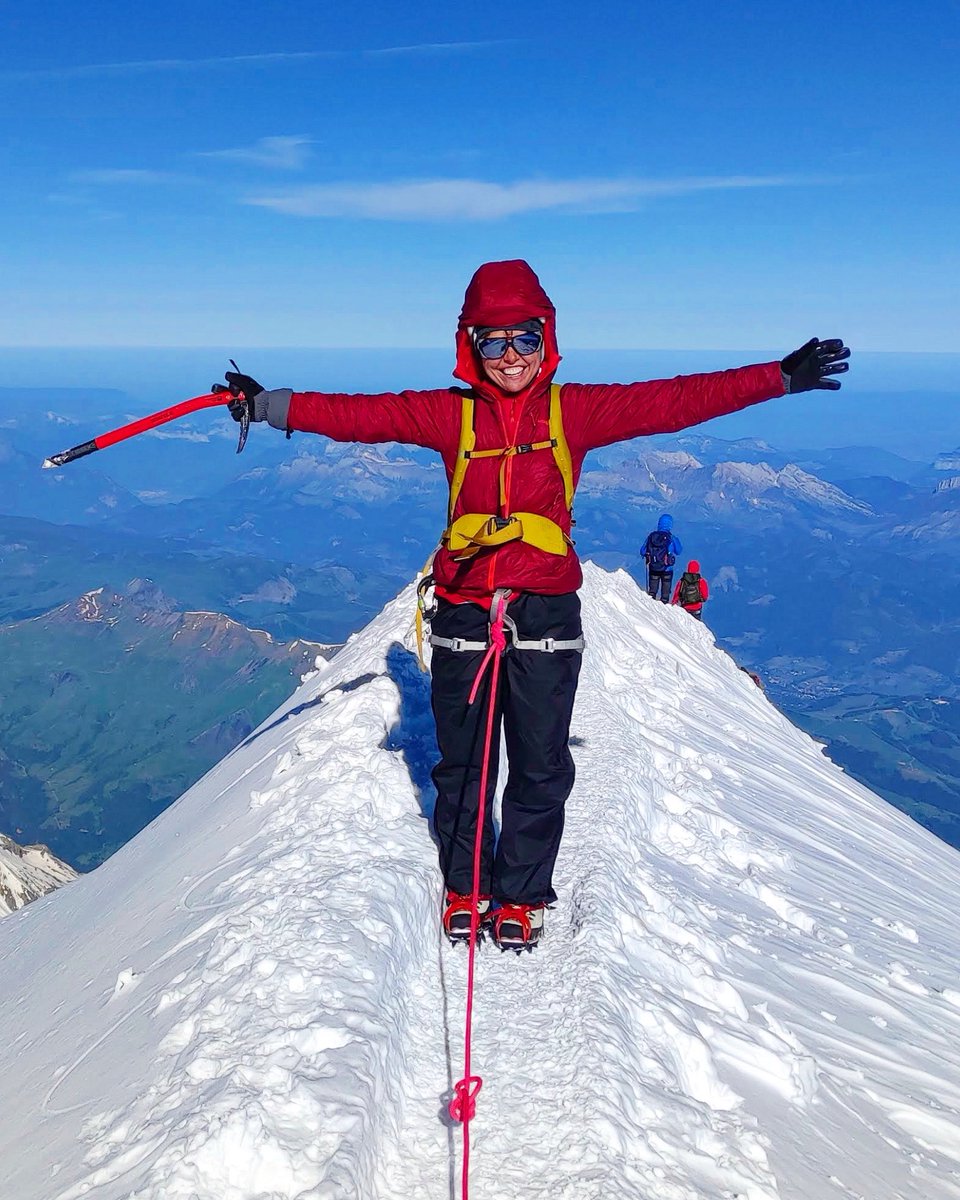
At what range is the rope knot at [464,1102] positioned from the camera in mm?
3727

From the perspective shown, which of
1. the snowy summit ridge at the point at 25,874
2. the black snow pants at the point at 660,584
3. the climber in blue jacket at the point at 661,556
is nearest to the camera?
the climber in blue jacket at the point at 661,556

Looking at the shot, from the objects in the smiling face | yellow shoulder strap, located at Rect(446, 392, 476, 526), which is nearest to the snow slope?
yellow shoulder strap, located at Rect(446, 392, 476, 526)

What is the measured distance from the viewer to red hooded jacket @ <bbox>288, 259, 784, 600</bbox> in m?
4.95

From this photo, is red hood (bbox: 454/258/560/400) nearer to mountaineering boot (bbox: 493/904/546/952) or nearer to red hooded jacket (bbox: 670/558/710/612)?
mountaineering boot (bbox: 493/904/546/952)

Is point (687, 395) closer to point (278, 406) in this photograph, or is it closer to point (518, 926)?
point (278, 406)

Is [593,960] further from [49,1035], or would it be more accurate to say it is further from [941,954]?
[941,954]

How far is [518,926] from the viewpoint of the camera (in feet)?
17.1

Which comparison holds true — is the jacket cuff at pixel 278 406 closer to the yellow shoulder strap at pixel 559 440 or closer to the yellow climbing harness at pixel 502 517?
the yellow climbing harness at pixel 502 517

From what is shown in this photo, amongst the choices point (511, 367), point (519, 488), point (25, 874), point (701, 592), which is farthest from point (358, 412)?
point (25, 874)

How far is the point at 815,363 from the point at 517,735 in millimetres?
2829

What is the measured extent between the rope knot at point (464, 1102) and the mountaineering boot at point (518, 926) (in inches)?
50.5

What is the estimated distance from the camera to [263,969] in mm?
4465

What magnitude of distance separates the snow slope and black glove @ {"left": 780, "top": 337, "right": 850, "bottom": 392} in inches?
141

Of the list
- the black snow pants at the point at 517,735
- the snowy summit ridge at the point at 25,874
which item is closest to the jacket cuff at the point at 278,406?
the black snow pants at the point at 517,735
